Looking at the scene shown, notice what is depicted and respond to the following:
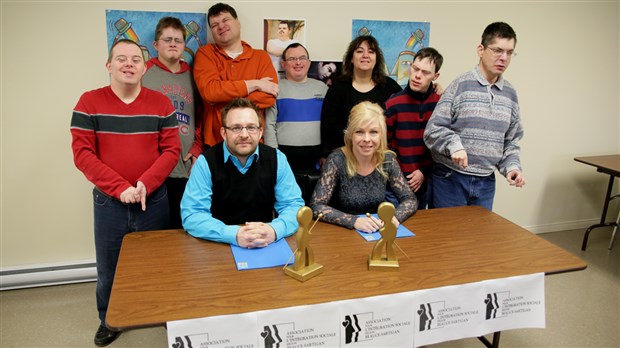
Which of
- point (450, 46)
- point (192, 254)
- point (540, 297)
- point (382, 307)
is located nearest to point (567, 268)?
point (540, 297)

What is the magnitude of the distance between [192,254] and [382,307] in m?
0.72

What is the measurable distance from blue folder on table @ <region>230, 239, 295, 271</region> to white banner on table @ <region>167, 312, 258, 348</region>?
265 millimetres

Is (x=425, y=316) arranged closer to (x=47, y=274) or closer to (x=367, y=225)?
(x=367, y=225)

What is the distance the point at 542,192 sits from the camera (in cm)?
392

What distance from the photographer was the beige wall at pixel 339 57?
8.50ft

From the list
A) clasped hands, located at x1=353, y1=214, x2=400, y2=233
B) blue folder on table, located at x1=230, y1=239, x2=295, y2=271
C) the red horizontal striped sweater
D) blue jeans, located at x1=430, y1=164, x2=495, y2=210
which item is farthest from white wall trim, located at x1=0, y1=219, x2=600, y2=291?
blue jeans, located at x1=430, y1=164, x2=495, y2=210

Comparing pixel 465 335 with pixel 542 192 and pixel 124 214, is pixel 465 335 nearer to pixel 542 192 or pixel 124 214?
pixel 124 214

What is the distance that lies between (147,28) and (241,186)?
4.53 ft

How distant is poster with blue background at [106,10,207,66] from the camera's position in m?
2.62

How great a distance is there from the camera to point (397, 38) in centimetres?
313

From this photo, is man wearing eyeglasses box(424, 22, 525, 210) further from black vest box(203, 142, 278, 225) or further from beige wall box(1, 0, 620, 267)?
beige wall box(1, 0, 620, 267)

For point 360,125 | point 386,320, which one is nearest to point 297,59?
point 360,125

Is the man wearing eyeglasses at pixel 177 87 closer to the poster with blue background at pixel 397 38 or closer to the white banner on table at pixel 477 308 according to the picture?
the poster with blue background at pixel 397 38

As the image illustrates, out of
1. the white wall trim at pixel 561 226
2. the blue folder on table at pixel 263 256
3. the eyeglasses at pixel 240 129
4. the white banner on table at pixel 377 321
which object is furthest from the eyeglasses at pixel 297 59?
the white wall trim at pixel 561 226
